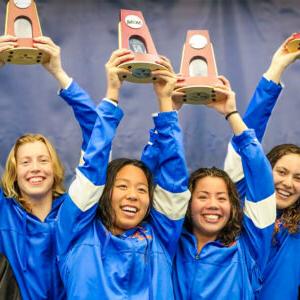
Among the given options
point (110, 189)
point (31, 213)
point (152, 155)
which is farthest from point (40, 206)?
point (152, 155)

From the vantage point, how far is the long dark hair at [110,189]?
81.7 inches

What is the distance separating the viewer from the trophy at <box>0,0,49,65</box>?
2119mm

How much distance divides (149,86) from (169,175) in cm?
86

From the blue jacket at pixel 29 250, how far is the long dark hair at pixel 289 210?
78 cm

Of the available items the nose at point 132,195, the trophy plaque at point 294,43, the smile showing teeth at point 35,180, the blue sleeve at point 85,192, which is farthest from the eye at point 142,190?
the trophy plaque at point 294,43

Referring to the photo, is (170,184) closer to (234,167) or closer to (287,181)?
(234,167)

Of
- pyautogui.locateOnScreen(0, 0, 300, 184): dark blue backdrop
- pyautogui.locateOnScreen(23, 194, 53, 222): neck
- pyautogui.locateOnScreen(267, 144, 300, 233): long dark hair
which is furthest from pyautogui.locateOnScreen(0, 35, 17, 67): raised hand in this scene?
pyautogui.locateOnScreen(267, 144, 300, 233): long dark hair

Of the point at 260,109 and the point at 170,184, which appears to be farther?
the point at 260,109

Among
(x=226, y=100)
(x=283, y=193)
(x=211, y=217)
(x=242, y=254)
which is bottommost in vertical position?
(x=242, y=254)

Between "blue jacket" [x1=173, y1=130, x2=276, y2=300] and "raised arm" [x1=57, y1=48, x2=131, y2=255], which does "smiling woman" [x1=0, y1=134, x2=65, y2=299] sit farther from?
"blue jacket" [x1=173, y1=130, x2=276, y2=300]

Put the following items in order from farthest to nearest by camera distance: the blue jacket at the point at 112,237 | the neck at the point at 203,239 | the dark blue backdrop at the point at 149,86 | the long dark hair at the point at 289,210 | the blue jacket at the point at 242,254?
the dark blue backdrop at the point at 149,86 → the long dark hair at the point at 289,210 → the neck at the point at 203,239 → the blue jacket at the point at 242,254 → the blue jacket at the point at 112,237

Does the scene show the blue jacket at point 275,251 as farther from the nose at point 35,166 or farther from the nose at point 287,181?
the nose at point 35,166

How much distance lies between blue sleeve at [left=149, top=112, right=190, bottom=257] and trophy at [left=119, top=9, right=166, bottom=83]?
0.14 meters

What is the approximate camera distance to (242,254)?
2.13 meters
